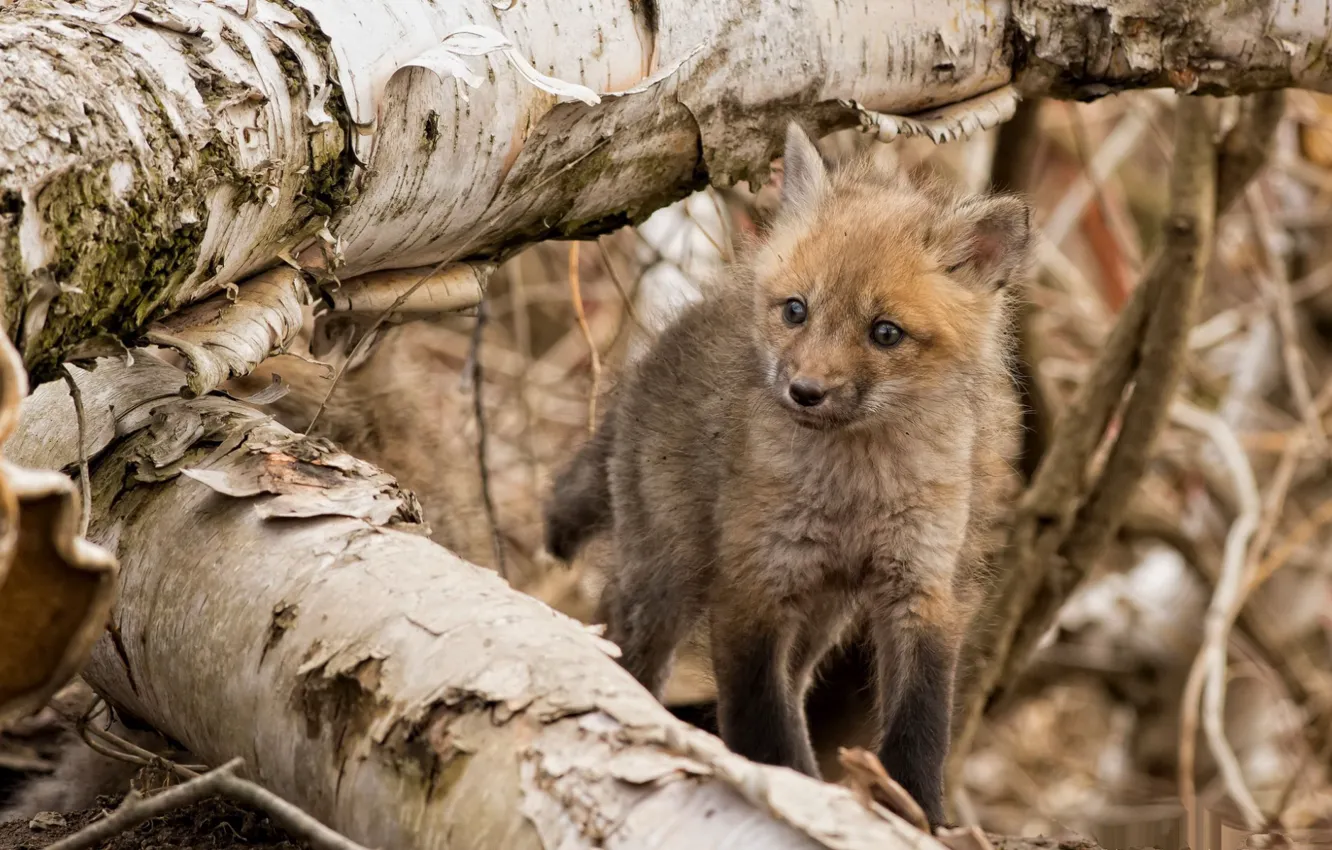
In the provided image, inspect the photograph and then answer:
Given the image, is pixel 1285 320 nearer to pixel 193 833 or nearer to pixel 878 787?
pixel 878 787

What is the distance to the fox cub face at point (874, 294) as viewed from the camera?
303 centimetres

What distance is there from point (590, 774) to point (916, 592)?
159cm

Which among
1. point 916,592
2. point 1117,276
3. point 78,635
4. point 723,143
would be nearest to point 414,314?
point 723,143

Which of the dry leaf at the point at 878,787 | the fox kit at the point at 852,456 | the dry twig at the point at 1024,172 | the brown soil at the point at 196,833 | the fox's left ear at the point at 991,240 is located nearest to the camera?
the dry leaf at the point at 878,787

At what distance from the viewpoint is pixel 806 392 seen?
296 cm

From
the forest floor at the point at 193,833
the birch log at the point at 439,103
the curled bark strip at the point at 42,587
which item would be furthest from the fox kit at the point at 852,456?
the curled bark strip at the point at 42,587

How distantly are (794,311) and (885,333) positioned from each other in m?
0.22

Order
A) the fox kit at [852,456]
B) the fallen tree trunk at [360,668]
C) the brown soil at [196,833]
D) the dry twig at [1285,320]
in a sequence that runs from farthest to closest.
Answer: the dry twig at [1285,320], the fox kit at [852,456], the brown soil at [196,833], the fallen tree trunk at [360,668]

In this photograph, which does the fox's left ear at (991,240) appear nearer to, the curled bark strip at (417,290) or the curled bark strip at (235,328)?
the curled bark strip at (417,290)

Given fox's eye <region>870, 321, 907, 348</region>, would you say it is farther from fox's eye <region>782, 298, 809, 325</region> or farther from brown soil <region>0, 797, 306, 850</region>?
brown soil <region>0, 797, 306, 850</region>

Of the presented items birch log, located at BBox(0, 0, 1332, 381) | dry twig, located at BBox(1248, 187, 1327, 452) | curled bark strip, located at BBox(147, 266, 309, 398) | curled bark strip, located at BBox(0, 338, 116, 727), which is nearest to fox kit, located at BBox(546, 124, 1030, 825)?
birch log, located at BBox(0, 0, 1332, 381)

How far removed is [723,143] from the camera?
3.16 m

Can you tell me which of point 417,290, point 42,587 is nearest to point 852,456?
point 417,290

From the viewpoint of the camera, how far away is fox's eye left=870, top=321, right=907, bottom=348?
10.1 feet
